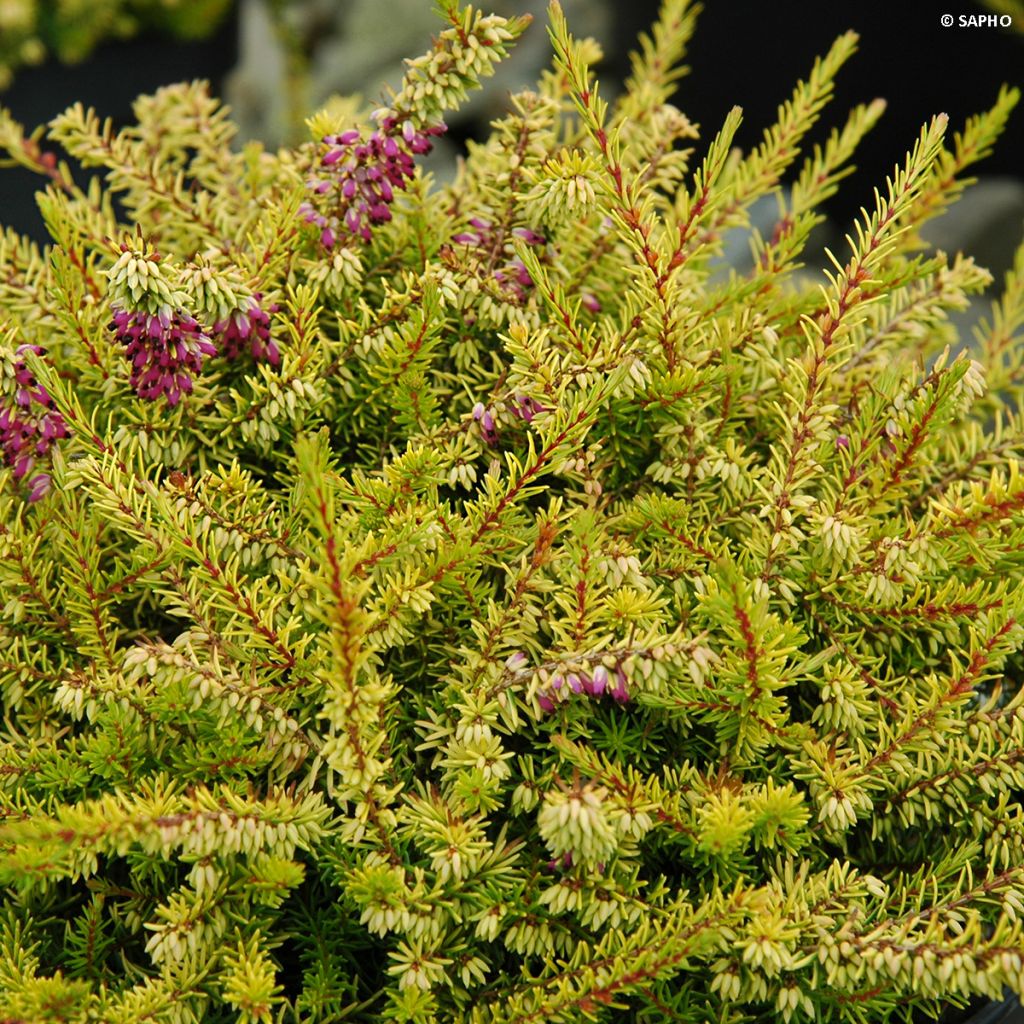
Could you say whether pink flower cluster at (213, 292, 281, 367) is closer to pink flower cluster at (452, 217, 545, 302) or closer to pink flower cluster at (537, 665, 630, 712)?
pink flower cluster at (452, 217, 545, 302)

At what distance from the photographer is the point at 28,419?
0.97m

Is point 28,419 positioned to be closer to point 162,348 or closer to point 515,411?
point 162,348

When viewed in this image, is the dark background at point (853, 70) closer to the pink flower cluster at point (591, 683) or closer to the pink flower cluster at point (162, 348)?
the pink flower cluster at point (162, 348)

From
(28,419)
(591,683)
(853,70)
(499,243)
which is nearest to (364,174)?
(499,243)

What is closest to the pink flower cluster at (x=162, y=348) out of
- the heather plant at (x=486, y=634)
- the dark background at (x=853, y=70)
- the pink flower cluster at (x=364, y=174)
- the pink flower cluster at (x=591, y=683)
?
the heather plant at (x=486, y=634)

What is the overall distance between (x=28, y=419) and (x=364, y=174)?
1.26 feet

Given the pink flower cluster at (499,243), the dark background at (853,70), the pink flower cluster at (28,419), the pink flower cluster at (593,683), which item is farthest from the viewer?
the dark background at (853,70)

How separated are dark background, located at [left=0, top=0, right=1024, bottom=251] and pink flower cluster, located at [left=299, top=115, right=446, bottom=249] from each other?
2194 mm

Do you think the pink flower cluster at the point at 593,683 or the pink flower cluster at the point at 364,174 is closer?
the pink flower cluster at the point at 593,683

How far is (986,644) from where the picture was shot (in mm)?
900

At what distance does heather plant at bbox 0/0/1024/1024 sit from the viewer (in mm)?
826

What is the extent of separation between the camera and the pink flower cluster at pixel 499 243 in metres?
1.05

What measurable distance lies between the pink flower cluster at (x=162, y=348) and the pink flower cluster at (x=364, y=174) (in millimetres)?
194

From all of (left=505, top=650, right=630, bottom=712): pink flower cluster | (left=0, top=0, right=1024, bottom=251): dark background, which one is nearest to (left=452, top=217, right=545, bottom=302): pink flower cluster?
(left=505, top=650, right=630, bottom=712): pink flower cluster
